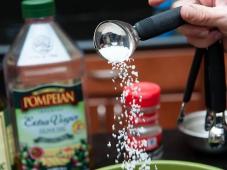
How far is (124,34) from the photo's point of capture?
0.55 metres

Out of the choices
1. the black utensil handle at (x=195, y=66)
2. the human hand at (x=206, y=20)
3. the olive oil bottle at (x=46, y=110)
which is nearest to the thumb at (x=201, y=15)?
the human hand at (x=206, y=20)

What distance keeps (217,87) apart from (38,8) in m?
0.27

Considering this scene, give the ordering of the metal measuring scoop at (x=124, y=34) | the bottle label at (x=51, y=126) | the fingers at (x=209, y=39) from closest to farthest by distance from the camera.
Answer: the metal measuring scoop at (x=124, y=34)
the fingers at (x=209, y=39)
the bottle label at (x=51, y=126)

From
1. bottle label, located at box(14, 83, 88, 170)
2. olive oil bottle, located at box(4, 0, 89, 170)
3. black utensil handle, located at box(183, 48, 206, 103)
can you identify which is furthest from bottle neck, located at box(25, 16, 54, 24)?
black utensil handle, located at box(183, 48, 206, 103)

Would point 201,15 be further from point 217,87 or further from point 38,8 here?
point 38,8

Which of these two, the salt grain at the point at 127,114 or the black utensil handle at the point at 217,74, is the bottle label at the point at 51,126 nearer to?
the salt grain at the point at 127,114

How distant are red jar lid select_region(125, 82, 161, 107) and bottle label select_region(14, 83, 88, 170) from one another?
0.24ft

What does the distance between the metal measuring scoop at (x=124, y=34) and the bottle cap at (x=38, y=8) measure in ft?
0.71

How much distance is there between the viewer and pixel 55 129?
0.76 metres

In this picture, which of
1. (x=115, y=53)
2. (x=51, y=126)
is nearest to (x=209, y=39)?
(x=115, y=53)

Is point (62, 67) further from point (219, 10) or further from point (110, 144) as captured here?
point (219, 10)

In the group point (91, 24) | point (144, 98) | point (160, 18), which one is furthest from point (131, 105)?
point (91, 24)

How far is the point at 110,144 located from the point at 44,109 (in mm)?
127

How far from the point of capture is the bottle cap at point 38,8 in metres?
0.76
